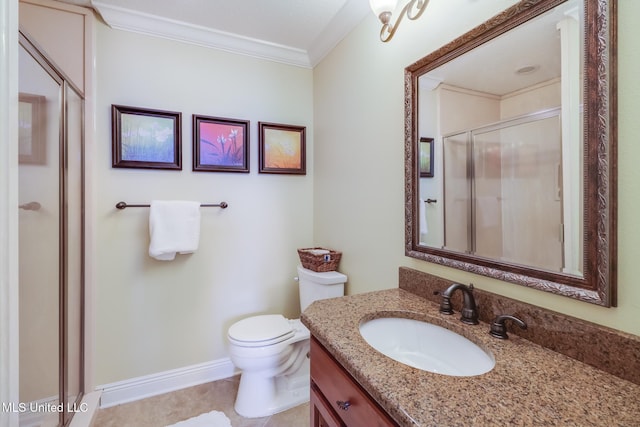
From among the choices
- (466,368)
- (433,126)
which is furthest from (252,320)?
(433,126)

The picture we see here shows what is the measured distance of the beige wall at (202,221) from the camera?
5.85 feet

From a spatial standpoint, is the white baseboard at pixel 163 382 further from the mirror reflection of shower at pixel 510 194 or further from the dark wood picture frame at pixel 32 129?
the mirror reflection of shower at pixel 510 194

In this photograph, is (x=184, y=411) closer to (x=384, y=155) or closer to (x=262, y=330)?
(x=262, y=330)

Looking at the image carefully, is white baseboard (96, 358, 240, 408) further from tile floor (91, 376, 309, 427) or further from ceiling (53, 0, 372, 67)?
ceiling (53, 0, 372, 67)

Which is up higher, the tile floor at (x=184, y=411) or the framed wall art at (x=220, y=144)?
the framed wall art at (x=220, y=144)

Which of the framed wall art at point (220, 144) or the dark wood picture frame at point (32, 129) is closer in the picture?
the dark wood picture frame at point (32, 129)

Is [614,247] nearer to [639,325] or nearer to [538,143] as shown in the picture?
[639,325]

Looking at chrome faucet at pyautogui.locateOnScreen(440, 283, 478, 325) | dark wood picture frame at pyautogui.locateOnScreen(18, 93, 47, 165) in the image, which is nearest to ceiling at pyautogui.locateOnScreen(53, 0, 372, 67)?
dark wood picture frame at pyautogui.locateOnScreen(18, 93, 47, 165)

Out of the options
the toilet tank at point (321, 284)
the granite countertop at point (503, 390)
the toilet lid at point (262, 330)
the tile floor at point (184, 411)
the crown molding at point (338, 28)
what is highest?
the crown molding at point (338, 28)

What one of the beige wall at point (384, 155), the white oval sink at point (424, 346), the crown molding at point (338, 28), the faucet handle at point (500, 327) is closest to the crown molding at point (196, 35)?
the crown molding at point (338, 28)

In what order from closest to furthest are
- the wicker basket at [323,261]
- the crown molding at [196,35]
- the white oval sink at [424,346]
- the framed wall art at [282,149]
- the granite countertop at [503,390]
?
the granite countertop at [503,390] < the white oval sink at [424,346] < the crown molding at [196,35] < the wicker basket at [323,261] < the framed wall art at [282,149]

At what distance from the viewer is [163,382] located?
1.90 metres

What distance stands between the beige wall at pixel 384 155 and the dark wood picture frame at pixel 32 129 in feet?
4.94

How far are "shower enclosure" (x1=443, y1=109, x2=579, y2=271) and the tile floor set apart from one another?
1.35 m
